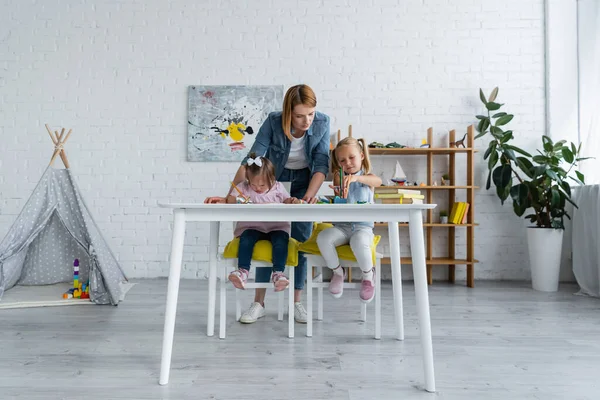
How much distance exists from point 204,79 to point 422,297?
311 cm

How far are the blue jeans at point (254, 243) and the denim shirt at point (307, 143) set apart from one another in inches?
15.7

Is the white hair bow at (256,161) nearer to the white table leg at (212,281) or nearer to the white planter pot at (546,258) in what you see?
the white table leg at (212,281)

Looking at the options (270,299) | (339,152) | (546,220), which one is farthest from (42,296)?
(546,220)

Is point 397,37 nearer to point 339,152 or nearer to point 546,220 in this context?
point 546,220

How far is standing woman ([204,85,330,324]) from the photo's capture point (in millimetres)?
2289

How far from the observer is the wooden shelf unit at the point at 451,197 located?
3801 mm

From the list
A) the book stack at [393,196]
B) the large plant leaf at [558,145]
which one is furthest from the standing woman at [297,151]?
the large plant leaf at [558,145]

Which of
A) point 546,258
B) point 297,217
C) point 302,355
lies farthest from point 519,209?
point 297,217

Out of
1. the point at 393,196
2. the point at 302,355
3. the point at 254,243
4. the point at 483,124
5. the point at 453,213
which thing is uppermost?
the point at 483,124

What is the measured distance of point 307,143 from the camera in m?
2.47

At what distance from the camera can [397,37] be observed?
410 cm

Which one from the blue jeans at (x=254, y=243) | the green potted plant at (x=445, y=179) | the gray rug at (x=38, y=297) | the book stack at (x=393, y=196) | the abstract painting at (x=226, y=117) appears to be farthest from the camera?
the abstract painting at (x=226, y=117)

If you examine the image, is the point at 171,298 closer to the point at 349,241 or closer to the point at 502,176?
the point at 349,241

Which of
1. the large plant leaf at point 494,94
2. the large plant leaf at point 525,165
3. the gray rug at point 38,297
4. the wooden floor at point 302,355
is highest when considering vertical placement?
the large plant leaf at point 494,94
